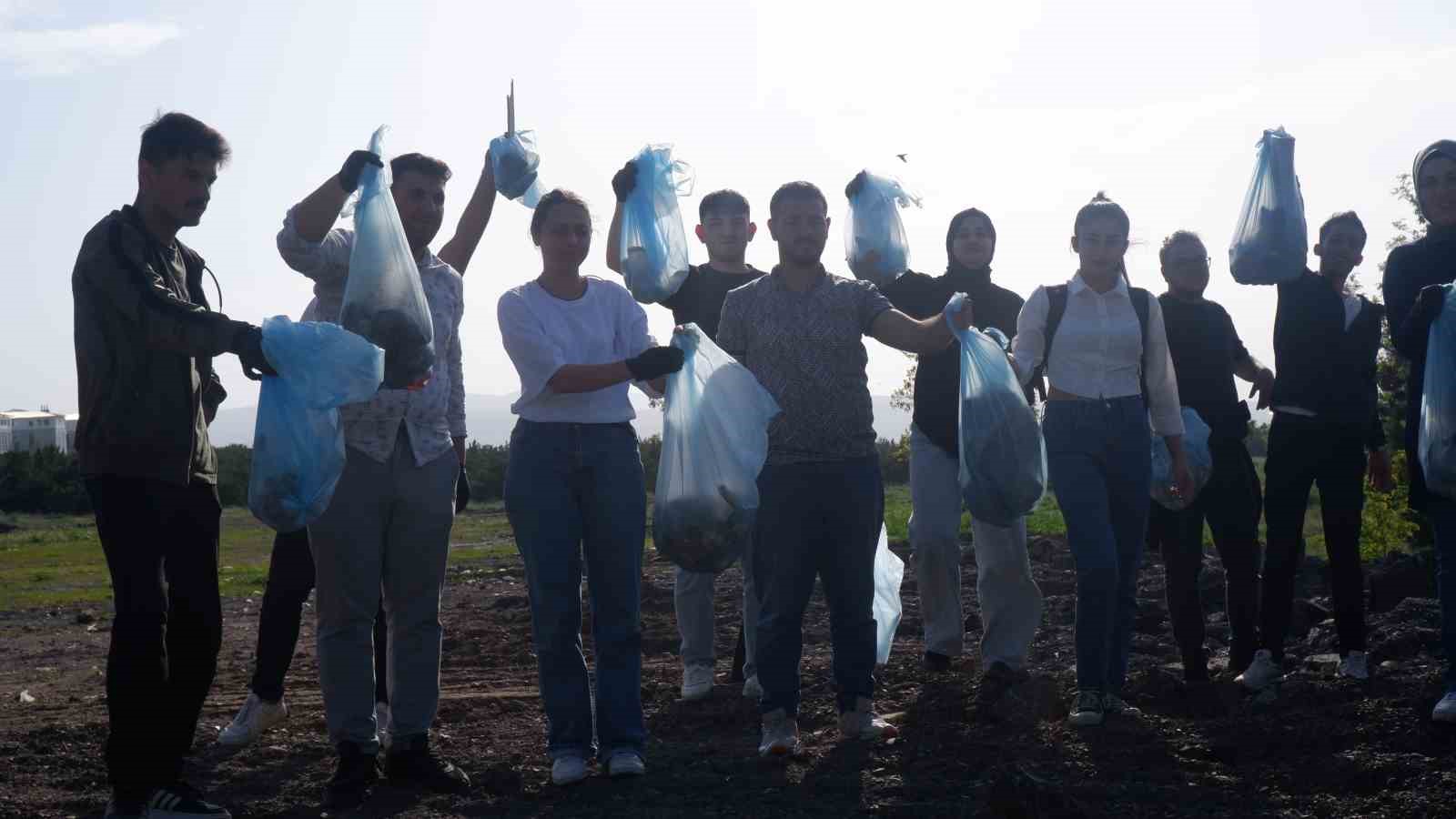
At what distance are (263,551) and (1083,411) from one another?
45.2 ft

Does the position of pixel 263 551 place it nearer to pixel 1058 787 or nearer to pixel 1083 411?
pixel 1083 411

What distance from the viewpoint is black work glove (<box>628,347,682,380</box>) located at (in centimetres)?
452

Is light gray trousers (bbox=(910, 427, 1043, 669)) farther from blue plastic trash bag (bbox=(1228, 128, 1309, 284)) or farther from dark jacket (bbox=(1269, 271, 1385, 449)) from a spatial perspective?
blue plastic trash bag (bbox=(1228, 128, 1309, 284))

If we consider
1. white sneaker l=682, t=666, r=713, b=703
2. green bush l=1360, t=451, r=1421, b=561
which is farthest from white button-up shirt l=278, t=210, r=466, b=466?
green bush l=1360, t=451, r=1421, b=561

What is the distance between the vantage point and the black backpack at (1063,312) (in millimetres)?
5465

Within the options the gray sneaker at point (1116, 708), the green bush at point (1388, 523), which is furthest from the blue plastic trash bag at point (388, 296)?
the green bush at point (1388, 523)

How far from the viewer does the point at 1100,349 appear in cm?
541

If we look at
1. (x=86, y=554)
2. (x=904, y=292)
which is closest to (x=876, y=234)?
(x=904, y=292)

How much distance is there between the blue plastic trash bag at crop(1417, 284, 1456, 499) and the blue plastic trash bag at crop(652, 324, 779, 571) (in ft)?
6.60

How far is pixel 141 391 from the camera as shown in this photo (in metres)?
4.12

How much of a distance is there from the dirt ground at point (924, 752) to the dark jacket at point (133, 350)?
3.46ft

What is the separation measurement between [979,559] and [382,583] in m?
2.53

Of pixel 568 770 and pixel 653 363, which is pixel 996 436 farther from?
pixel 568 770

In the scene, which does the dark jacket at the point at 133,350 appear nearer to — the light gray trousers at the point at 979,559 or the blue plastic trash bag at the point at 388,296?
the blue plastic trash bag at the point at 388,296
